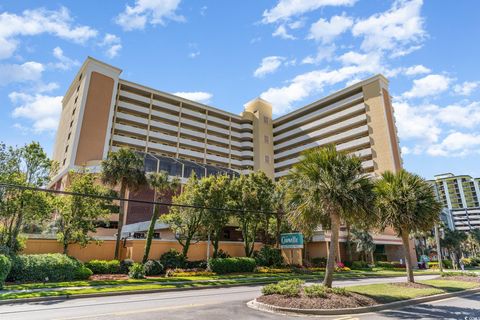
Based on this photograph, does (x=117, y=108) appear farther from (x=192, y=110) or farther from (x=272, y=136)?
(x=272, y=136)

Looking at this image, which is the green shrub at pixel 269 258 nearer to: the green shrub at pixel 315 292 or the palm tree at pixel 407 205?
the palm tree at pixel 407 205

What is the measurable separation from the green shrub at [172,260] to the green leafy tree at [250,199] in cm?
720

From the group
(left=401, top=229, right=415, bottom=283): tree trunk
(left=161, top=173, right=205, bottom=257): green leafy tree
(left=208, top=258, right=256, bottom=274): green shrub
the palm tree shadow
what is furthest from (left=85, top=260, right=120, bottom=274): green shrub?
the palm tree shadow

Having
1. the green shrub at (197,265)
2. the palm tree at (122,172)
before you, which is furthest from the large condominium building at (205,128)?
the green shrub at (197,265)

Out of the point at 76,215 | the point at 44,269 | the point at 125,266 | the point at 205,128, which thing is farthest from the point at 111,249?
the point at 205,128

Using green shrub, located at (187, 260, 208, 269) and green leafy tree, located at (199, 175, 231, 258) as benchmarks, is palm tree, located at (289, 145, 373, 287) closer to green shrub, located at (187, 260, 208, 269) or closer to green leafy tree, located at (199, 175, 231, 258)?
green leafy tree, located at (199, 175, 231, 258)

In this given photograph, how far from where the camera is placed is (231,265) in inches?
1204

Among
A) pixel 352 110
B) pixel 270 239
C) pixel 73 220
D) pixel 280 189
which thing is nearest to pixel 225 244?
pixel 270 239

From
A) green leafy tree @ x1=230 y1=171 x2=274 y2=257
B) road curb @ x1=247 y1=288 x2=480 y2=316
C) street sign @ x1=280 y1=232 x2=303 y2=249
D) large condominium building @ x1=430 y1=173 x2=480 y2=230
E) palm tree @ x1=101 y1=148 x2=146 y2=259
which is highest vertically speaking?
large condominium building @ x1=430 y1=173 x2=480 y2=230

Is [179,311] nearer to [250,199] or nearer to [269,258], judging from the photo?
[250,199]

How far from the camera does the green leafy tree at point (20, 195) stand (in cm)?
2389

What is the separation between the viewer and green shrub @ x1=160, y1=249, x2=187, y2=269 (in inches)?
1201

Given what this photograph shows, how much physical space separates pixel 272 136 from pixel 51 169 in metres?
73.4

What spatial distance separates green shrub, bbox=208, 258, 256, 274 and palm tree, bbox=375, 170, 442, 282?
51.0 ft
